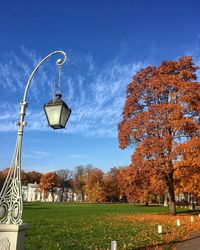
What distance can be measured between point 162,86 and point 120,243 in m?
21.6

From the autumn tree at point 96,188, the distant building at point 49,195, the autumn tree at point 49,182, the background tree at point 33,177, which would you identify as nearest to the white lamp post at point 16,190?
the autumn tree at point 96,188

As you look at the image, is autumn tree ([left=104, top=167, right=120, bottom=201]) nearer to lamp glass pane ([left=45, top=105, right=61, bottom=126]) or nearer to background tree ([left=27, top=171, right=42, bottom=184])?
background tree ([left=27, top=171, right=42, bottom=184])

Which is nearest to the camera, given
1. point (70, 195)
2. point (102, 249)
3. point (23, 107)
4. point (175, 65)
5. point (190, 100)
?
point (23, 107)

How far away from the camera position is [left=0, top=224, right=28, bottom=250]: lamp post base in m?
6.47

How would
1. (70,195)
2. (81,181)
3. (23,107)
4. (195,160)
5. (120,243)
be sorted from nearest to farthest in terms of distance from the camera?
(23,107), (120,243), (195,160), (81,181), (70,195)

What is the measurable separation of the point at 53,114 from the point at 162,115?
24564 millimetres

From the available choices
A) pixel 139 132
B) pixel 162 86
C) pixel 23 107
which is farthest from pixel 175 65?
pixel 23 107

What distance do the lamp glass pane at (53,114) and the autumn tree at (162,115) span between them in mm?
23031

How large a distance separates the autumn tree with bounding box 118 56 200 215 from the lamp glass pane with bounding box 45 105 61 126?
23031 millimetres

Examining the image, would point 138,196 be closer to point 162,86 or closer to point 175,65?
point 162,86

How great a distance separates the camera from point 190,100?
1227 inches

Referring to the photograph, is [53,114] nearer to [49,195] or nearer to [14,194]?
[14,194]

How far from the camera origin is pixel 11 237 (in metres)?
6.55

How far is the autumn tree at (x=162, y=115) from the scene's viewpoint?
3009 centimetres
